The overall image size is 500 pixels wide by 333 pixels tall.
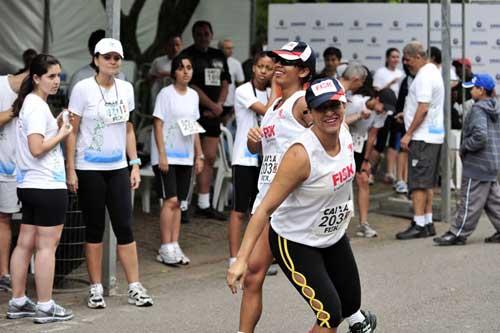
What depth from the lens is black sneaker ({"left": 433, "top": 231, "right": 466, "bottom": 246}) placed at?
1092 centimetres

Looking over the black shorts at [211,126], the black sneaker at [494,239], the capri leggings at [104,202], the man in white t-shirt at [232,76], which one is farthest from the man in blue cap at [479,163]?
the capri leggings at [104,202]

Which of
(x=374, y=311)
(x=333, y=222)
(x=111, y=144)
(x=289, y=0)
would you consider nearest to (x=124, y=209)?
(x=111, y=144)

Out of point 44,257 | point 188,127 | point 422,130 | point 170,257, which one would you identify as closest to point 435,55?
point 422,130

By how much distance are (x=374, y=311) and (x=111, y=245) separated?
223cm

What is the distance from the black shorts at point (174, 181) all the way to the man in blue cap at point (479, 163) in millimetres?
2846

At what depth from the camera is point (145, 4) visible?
14922mm

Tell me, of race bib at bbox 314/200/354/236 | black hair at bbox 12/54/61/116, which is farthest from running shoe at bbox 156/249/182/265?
race bib at bbox 314/200/354/236

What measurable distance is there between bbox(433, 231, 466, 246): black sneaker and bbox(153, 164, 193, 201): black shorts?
281 cm

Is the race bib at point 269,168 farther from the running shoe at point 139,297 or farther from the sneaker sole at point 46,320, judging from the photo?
the sneaker sole at point 46,320

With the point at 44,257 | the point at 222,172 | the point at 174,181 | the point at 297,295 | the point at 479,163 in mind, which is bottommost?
the point at 297,295

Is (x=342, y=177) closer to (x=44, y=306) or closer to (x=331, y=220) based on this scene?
(x=331, y=220)

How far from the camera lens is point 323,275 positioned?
5746 mm

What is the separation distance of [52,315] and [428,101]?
523 centimetres

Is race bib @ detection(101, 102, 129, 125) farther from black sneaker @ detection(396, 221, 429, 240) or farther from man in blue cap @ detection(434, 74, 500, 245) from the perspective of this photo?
black sneaker @ detection(396, 221, 429, 240)
